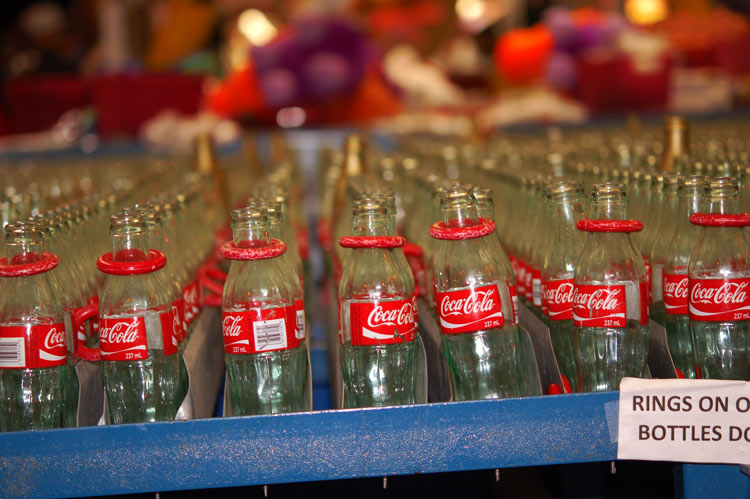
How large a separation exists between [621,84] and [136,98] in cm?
344

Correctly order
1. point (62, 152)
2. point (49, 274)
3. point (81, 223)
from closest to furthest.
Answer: point (49, 274), point (81, 223), point (62, 152)

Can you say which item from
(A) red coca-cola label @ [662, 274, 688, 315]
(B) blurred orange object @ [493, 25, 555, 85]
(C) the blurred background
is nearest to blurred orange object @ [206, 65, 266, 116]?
(C) the blurred background

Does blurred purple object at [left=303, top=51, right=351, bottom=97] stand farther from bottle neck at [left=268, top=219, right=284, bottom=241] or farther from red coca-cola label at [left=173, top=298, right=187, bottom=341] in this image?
red coca-cola label at [left=173, top=298, right=187, bottom=341]

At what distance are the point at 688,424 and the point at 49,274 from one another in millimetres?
1112

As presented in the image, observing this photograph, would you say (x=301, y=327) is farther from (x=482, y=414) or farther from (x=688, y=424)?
(x=688, y=424)

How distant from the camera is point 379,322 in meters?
1.42

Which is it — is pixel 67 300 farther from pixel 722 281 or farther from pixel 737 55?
pixel 737 55

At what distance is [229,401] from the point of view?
1.51 m

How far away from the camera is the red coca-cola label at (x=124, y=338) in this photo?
4.60 feet

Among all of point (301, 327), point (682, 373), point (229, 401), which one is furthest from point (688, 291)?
point (229, 401)

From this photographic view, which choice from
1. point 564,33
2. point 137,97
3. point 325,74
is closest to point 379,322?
point 325,74

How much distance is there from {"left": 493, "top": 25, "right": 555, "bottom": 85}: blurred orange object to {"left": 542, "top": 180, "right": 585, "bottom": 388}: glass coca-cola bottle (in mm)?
4580

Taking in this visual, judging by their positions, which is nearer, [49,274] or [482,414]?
[482,414]

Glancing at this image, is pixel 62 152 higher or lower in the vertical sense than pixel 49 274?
higher
